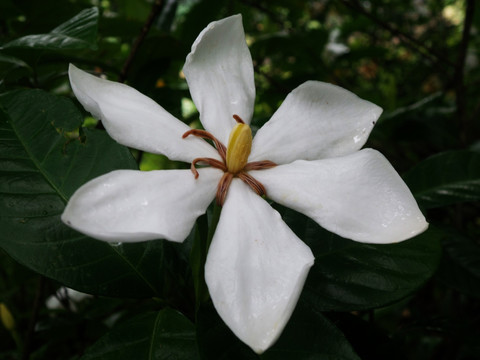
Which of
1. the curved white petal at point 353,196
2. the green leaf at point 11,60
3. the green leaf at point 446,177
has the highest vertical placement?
the green leaf at point 11,60

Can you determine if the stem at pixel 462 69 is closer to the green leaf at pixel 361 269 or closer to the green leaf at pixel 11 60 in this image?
the green leaf at pixel 361 269

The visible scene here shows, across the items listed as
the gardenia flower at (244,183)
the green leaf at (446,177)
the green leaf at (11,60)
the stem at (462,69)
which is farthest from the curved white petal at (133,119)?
the stem at (462,69)

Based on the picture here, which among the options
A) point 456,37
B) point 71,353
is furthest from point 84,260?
point 456,37

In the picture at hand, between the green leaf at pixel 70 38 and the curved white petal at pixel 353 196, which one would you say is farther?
the green leaf at pixel 70 38

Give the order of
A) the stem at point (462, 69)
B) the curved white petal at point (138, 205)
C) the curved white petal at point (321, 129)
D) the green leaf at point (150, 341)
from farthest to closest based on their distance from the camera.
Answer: the stem at point (462, 69)
the curved white petal at point (321, 129)
the green leaf at point (150, 341)
the curved white petal at point (138, 205)

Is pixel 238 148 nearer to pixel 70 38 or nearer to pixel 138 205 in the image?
pixel 138 205
